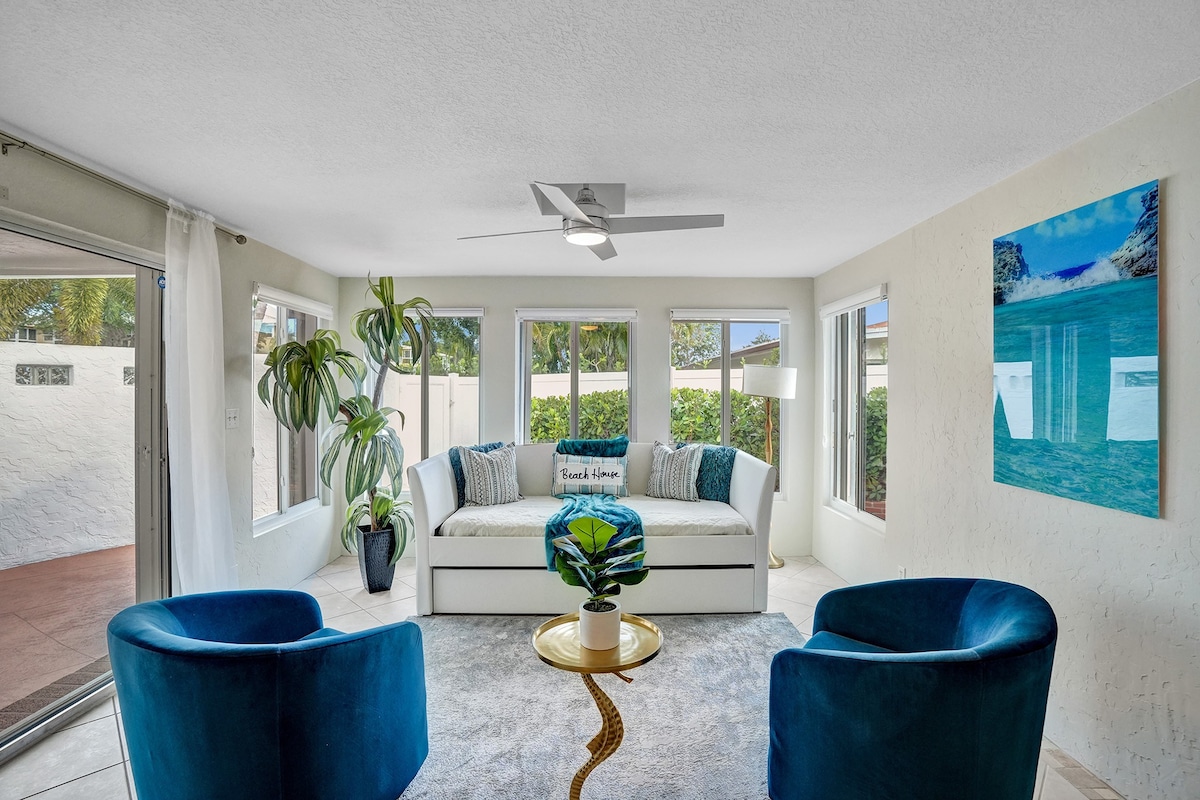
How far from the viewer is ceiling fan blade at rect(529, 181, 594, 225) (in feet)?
7.25

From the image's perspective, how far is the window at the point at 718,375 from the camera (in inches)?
200

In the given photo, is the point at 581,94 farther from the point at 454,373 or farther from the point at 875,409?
the point at 454,373

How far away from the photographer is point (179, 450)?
117 inches

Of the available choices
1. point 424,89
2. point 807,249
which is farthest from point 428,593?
point 807,249

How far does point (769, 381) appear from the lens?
4.52 m

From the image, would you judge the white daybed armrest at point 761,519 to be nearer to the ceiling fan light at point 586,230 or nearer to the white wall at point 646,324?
the white wall at point 646,324

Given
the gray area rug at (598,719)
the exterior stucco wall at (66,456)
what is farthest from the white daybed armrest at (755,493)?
the exterior stucco wall at (66,456)

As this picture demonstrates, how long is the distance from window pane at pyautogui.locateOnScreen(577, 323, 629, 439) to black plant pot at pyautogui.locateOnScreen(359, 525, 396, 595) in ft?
5.80

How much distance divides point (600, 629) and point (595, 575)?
0.57 feet

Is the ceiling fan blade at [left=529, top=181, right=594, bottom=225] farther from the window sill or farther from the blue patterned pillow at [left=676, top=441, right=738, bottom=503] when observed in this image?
the window sill

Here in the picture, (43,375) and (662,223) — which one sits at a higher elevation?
(662,223)

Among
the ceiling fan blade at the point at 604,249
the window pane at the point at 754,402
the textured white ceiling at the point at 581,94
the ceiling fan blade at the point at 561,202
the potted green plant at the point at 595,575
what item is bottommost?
the potted green plant at the point at 595,575

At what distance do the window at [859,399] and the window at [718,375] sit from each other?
48cm

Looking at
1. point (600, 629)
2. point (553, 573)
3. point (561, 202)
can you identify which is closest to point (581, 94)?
point (561, 202)
